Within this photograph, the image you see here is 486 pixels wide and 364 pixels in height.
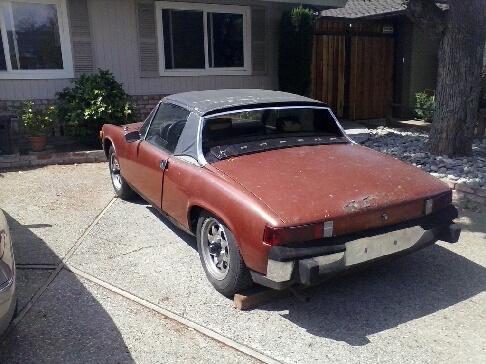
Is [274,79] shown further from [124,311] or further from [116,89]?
[124,311]

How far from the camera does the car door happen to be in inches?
164

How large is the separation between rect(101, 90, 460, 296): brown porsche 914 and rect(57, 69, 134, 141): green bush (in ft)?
12.6

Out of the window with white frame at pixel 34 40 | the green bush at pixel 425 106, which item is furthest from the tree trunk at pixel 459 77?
the window with white frame at pixel 34 40

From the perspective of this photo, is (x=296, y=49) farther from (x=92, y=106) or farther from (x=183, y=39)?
(x=92, y=106)

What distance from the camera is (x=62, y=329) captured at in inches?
118

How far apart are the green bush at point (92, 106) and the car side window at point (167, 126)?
12.8 feet

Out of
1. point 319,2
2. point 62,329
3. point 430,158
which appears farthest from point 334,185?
point 319,2

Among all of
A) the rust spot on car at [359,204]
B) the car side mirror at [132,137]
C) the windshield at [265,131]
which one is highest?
the windshield at [265,131]

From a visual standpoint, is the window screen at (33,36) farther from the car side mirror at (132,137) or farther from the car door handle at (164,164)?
the car door handle at (164,164)

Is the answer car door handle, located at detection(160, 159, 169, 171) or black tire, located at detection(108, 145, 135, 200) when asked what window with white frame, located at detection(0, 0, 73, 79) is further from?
car door handle, located at detection(160, 159, 169, 171)

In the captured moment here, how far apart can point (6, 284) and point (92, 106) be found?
611cm

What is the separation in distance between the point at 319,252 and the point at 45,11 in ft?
26.5

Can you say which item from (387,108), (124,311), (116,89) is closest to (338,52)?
(387,108)

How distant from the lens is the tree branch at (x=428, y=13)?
6.61 m
